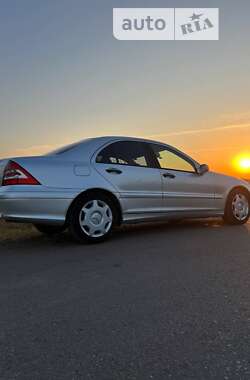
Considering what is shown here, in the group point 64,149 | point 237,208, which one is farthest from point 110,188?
point 237,208

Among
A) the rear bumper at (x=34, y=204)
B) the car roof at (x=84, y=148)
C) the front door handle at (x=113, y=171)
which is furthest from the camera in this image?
the front door handle at (x=113, y=171)

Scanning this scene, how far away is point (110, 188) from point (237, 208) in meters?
2.71

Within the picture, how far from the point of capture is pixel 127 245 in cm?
556

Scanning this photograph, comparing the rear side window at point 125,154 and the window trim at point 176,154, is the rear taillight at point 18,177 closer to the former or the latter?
the rear side window at point 125,154

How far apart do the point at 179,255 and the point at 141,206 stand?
1.63 m

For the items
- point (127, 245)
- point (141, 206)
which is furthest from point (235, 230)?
point (127, 245)

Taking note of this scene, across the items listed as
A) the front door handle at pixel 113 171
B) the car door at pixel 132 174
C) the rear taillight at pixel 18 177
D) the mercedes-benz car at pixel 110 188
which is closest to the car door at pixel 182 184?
the mercedes-benz car at pixel 110 188

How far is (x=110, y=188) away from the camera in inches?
232

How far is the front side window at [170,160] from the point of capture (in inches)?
263

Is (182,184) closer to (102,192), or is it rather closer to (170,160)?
(170,160)

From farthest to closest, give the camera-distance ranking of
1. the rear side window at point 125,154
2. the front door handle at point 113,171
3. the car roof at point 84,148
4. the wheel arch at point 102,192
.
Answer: the rear side window at point 125,154, the front door handle at point 113,171, the car roof at point 84,148, the wheel arch at point 102,192

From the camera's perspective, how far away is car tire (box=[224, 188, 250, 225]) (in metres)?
7.33

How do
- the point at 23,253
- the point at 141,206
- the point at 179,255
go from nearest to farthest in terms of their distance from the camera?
1. the point at 179,255
2. the point at 23,253
3. the point at 141,206

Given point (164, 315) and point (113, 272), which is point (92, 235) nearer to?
point (113, 272)
